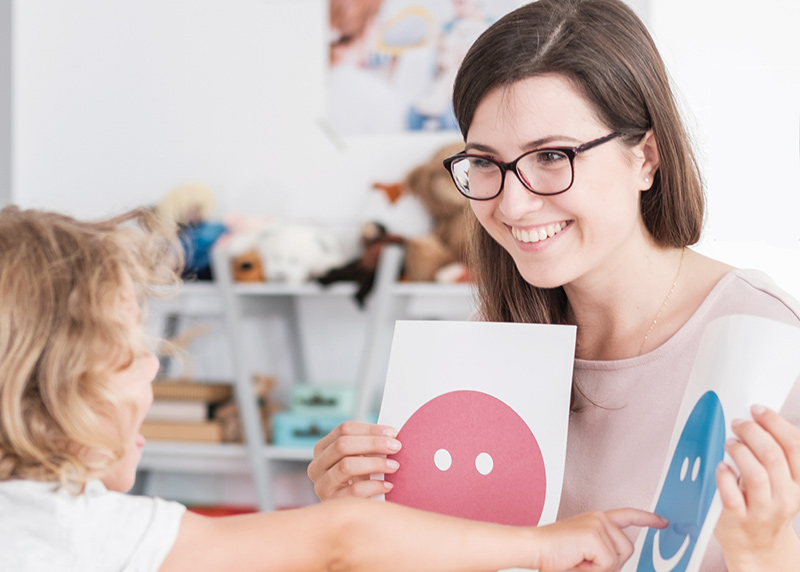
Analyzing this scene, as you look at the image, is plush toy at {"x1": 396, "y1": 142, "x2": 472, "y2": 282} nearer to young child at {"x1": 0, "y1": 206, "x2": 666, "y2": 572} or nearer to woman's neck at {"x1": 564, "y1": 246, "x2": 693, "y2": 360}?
woman's neck at {"x1": 564, "y1": 246, "x2": 693, "y2": 360}

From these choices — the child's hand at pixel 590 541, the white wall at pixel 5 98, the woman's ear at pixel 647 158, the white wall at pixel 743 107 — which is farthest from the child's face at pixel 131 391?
the white wall at pixel 5 98

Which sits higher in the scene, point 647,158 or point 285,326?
point 647,158

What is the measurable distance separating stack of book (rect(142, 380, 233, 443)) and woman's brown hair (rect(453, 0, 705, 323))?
1.79 metres

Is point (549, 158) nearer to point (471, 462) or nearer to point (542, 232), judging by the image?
point (542, 232)

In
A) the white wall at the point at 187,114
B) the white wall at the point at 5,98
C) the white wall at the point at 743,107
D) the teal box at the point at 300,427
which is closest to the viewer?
the white wall at the point at 743,107

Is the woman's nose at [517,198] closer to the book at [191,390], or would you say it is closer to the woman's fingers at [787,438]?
the woman's fingers at [787,438]

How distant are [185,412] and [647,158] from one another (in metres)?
1.99

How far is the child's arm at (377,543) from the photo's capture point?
0.63 meters

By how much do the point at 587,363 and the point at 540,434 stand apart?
218 millimetres

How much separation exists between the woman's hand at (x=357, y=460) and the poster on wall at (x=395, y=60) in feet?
6.32

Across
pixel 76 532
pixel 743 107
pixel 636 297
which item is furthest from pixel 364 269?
pixel 76 532

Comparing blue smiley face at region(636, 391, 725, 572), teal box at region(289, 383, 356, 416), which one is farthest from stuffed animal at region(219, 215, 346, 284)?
blue smiley face at region(636, 391, 725, 572)

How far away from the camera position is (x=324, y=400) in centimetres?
249

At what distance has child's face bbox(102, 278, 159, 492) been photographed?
0.70 metres
